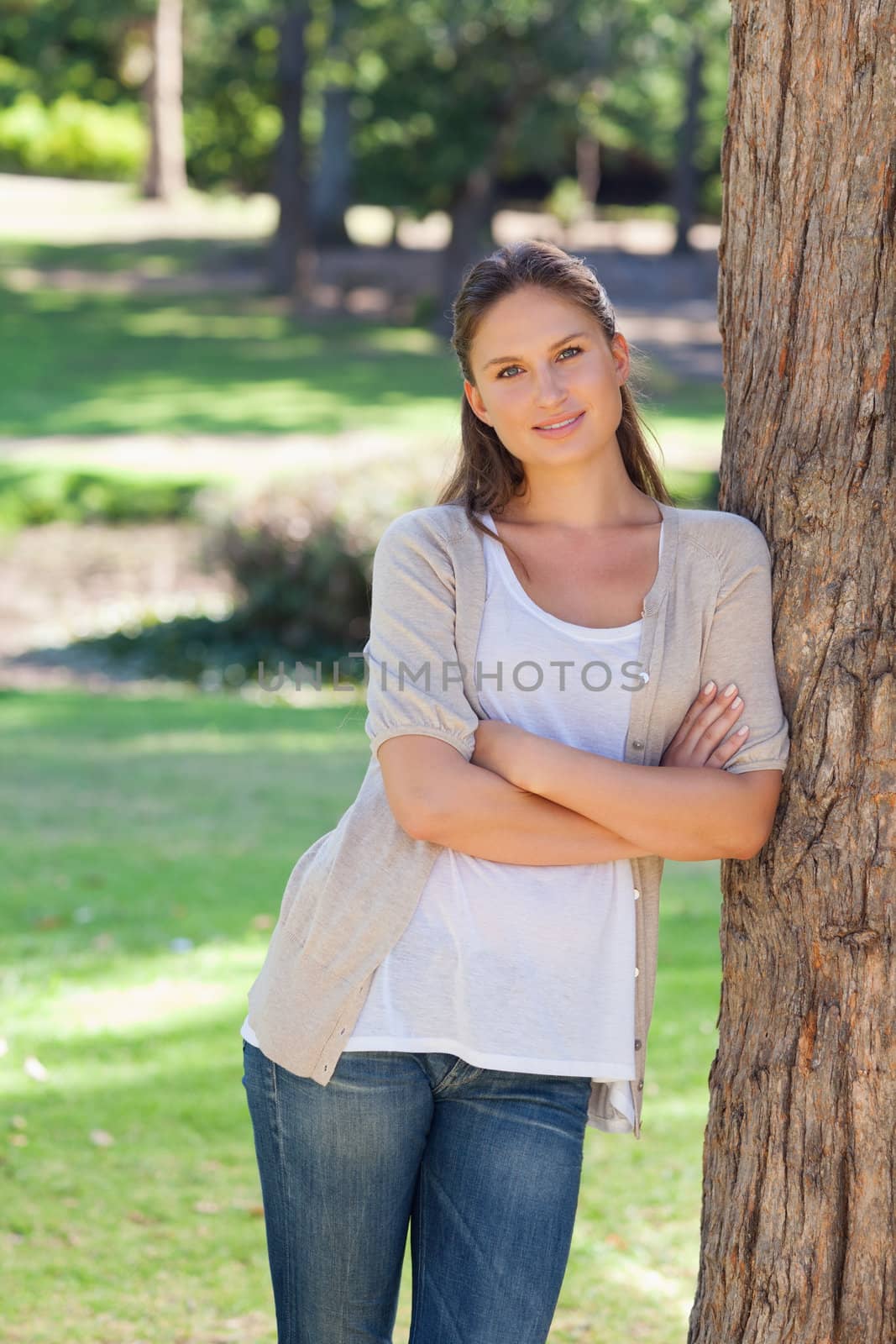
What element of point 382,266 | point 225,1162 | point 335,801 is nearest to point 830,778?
point 225,1162

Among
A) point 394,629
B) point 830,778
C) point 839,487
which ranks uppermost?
point 839,487

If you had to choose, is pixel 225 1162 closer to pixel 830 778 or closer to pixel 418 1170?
pixel 418 1170

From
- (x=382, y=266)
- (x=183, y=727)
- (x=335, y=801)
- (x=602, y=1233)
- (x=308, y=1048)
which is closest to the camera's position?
(x=308, y=1048)

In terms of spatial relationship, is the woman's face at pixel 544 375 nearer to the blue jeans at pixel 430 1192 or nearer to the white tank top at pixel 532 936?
the white tank top at pixel 532 936

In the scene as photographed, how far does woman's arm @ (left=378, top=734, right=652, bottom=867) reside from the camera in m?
2.09

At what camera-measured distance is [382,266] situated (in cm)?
2858

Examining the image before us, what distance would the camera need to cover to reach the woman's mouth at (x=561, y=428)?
2246 millimetres

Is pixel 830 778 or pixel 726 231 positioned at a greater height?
pixel 726 231

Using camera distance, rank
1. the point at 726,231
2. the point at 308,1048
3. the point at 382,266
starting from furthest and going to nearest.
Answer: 1. the point at 382,266
2. the point at 726,231
3. the point at 308,1048

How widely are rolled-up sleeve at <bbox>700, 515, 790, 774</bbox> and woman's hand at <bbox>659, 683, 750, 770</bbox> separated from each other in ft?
0.03

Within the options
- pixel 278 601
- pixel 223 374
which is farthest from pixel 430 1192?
pixel 223 374

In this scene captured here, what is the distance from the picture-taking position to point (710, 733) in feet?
7.10

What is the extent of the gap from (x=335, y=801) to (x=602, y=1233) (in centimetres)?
340

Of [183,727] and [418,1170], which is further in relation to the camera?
[183,727]
